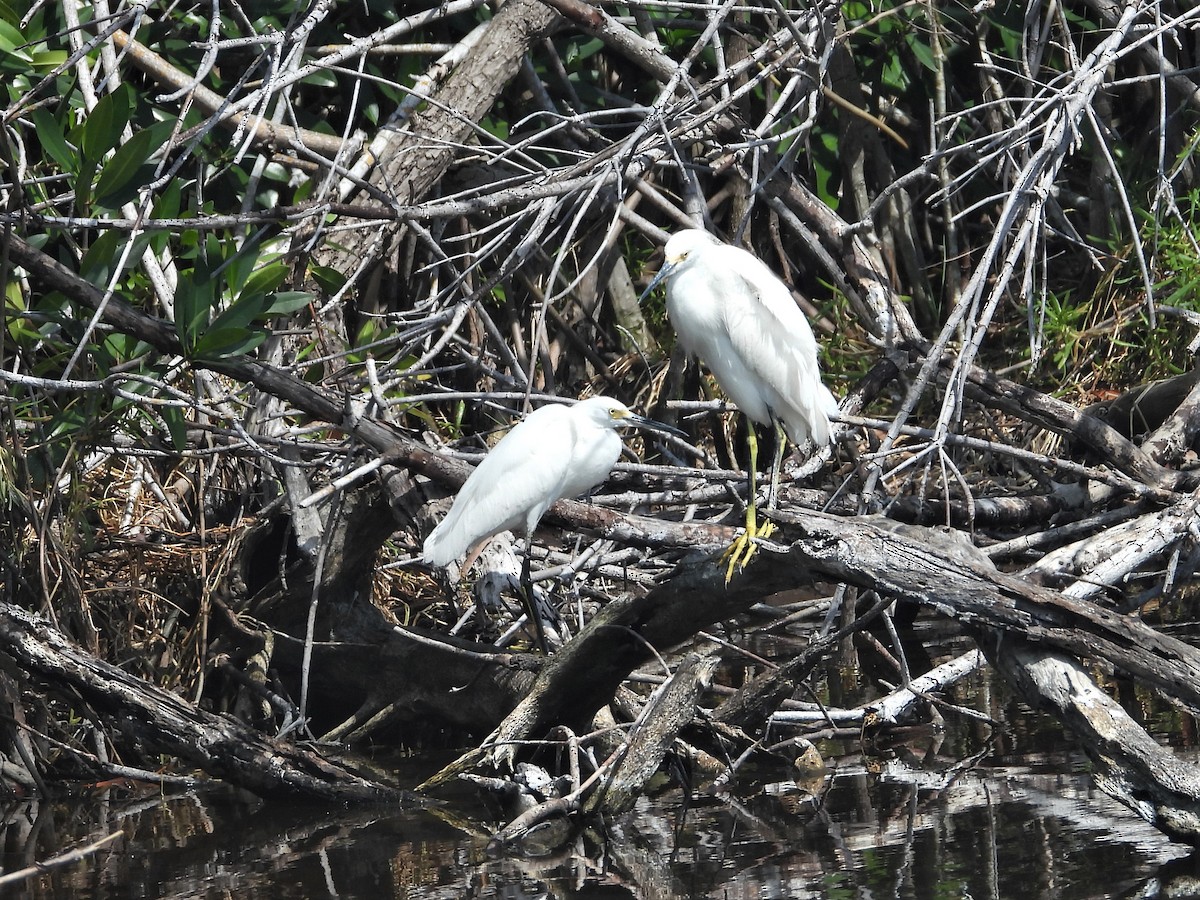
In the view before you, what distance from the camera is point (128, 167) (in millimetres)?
3684

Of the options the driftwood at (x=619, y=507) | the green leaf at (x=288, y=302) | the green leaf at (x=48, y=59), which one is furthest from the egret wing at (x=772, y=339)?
the green leaf at (x=48, y=59)

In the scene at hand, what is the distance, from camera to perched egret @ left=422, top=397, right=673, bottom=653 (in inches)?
159

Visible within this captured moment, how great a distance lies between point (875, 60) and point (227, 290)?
12.8 feet

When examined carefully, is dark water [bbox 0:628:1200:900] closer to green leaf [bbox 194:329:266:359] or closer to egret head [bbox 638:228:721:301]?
green leaf [bbox 194:329:266:359]

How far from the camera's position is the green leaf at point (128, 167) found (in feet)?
12.0

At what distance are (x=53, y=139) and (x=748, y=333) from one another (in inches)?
80.2

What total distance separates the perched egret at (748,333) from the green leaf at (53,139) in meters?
1.75

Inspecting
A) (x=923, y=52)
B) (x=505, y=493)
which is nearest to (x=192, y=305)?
(x=505, y=493)

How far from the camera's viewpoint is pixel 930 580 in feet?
10.5

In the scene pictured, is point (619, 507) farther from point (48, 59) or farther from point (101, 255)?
point (48, 59)

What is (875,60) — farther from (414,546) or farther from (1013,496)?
(414,546)

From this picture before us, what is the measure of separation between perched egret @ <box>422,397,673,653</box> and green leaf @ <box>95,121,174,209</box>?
1.21 metres

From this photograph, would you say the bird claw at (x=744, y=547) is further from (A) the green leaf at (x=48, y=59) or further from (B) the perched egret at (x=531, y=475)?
(A) the green leaf at (x=48, y=59)

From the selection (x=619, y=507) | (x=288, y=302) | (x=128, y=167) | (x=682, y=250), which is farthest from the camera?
(x=619, y=507)
